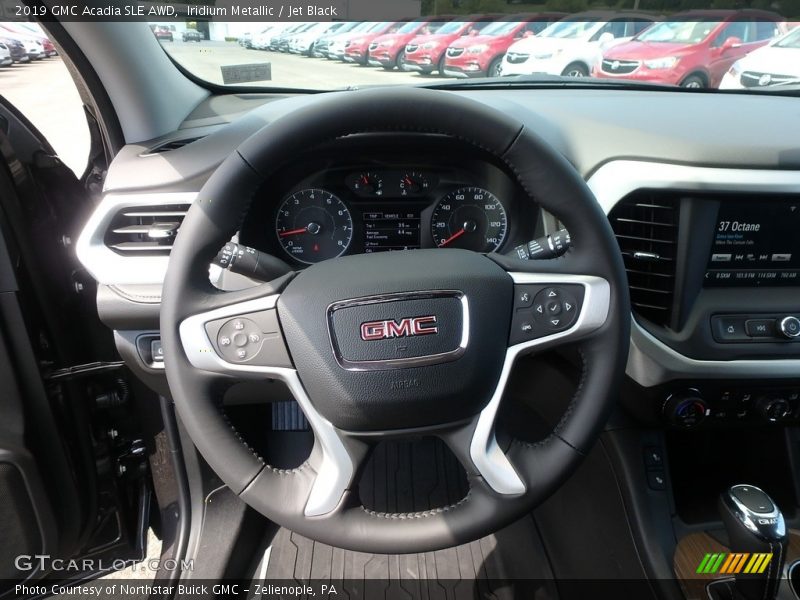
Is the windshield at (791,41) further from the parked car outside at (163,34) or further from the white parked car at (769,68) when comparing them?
the parked car outside at (163,34)

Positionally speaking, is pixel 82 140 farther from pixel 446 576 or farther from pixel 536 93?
pixel 446 576

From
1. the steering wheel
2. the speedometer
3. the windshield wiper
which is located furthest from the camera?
the windshield wiper

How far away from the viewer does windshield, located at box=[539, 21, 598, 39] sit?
5.63 ft

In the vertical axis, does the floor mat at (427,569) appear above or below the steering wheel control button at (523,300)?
below

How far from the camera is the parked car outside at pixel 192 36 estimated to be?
1586mm

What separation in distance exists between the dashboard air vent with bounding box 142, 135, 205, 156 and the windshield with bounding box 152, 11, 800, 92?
1.00 feet

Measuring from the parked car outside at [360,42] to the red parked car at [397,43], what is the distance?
1 centimetres

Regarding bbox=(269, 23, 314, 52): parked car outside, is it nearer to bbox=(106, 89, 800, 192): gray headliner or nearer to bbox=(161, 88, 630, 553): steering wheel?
bbox=(106, 89, 800, 192): gray headliner

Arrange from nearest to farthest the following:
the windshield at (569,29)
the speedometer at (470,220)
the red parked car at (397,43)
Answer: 1. the speedometer at (470,220)
2. the red parked car at (397,43)
3. the windshield at (569,29)

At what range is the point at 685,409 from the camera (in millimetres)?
1515

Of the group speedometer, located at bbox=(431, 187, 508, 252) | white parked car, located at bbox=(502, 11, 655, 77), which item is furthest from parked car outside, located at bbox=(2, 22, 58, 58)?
white parked car, located at bbox=(502, 11, 655, 77)

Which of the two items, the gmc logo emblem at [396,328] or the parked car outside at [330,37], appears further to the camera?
the parked car outside at [330,37]

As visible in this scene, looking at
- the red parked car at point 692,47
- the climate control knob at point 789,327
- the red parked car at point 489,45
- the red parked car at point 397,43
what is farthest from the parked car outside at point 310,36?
the climate control knob at point 789,327
